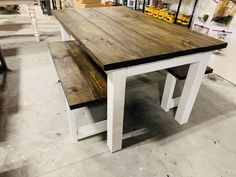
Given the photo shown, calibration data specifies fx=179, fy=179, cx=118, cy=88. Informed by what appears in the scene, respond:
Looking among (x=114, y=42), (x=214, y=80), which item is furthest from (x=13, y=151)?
(x=214, y=80)

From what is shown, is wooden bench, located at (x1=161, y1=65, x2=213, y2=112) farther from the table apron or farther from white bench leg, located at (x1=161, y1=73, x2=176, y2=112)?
the table apron

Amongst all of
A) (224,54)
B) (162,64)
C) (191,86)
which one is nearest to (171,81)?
(191,86)

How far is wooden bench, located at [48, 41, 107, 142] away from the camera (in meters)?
1.12

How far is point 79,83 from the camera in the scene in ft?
4.09

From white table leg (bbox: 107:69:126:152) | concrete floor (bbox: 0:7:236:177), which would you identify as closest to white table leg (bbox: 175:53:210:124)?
concrete floor (bbox: 0:7:236:177)

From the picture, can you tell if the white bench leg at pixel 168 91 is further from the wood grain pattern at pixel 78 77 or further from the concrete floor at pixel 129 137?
the wood grain pattern at pixel 78 77

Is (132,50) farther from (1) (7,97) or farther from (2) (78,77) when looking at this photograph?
(1) (7,97)

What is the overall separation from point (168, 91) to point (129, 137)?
1.85ft

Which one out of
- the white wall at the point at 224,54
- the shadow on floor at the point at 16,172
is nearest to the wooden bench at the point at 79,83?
the shadow on floor at the point at 16,172

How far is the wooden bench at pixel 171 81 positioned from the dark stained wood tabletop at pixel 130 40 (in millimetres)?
298

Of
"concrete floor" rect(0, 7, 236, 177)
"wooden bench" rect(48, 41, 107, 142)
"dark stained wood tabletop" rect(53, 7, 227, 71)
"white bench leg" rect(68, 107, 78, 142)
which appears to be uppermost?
"dark stained wood tabletop" rect(53, 7, 227, 71)

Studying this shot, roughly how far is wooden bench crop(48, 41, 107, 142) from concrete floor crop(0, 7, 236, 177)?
0.13m

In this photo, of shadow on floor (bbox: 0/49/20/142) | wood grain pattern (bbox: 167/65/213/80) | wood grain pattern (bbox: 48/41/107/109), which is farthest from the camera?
shadow on floor (bbox: 0/49/20/142)

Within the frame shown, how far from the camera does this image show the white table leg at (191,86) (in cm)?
128
